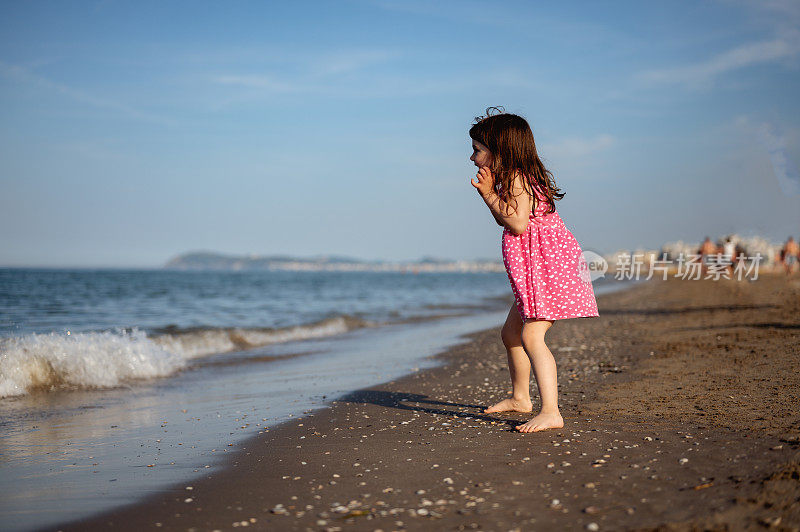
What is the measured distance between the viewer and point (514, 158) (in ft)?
12.9

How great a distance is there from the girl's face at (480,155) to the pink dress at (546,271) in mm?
386

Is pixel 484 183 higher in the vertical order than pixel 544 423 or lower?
higher

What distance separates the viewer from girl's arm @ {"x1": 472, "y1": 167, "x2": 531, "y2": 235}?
153 inches

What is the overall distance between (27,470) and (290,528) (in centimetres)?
203

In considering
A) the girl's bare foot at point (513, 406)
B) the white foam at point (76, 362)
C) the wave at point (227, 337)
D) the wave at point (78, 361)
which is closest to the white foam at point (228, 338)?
the wave at point (227, 337)

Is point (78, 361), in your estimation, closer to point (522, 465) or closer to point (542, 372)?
point (542, 372)

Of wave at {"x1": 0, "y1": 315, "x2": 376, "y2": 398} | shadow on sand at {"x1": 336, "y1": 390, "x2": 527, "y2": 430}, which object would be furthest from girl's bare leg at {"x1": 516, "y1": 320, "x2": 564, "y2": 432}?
wave at {"x1": 0, "y1": 315, "x2": 376, "y2": 398}

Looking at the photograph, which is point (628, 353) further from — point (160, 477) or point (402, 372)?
point (160, 477)

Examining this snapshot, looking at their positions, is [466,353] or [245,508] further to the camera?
[466,353]

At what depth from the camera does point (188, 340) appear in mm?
10961

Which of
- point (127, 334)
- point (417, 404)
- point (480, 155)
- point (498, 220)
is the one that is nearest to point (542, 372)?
point (498, 220)

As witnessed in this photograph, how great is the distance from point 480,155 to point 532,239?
635 mm

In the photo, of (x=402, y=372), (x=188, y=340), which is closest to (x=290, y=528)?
(x=402, y=372)

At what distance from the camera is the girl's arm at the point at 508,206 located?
3.89 metres
